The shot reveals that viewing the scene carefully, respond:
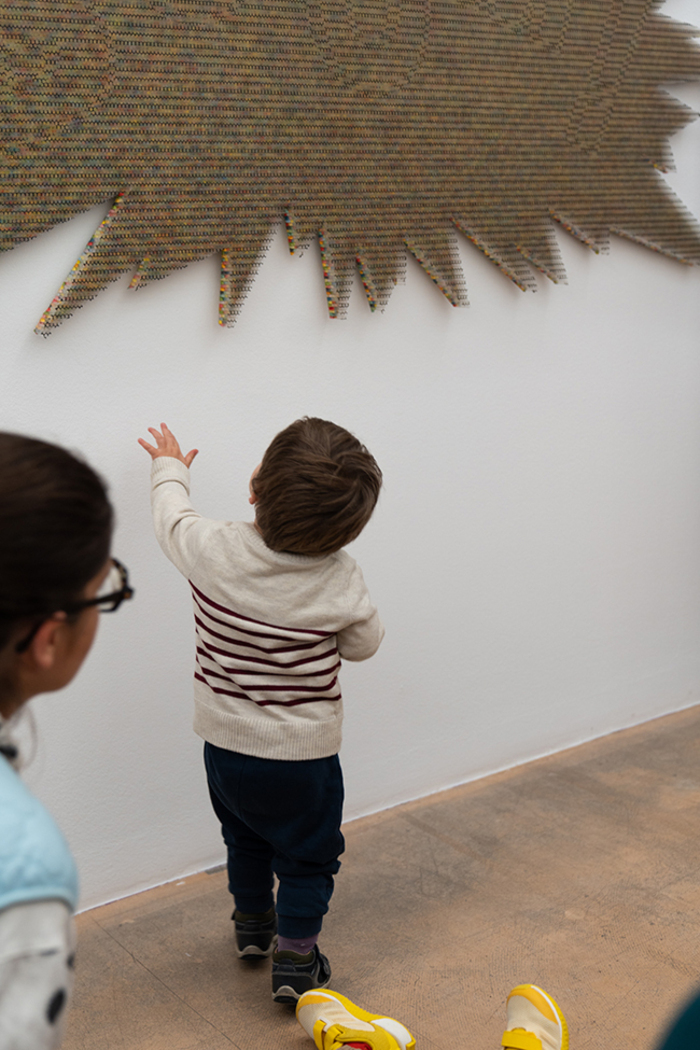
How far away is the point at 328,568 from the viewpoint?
1.50 m

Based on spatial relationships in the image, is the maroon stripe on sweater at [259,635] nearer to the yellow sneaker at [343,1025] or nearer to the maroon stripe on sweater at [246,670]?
the maroon stripe on sweater at [246,670]

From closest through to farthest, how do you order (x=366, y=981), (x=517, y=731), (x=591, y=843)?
(x=366, y=981) → (x=591, y=843) → (x=517, y=731)

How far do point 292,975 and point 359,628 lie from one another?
0.56 meters

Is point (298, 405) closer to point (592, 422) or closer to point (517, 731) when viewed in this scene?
point (592, 422)

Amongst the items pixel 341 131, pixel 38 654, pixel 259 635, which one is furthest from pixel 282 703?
pixel 341 131

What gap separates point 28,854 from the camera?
0.68 m

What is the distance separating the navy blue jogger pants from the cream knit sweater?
0.10ft

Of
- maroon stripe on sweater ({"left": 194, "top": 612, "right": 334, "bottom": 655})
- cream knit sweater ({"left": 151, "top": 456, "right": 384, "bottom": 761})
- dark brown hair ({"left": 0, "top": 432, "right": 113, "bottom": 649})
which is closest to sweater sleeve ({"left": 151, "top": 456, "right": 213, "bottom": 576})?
cream knit sweater ({"left": 151, "top": 456, "right": 384, "bottom": 761})

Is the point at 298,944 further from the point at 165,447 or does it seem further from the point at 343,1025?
the point at 165,447

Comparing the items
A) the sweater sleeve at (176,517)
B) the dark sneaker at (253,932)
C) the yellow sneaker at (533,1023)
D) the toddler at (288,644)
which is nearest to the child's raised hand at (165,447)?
the sweater sleeve at (176,517)

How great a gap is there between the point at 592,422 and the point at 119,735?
A: 140 centimetres

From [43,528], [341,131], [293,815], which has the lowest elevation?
[293,815]

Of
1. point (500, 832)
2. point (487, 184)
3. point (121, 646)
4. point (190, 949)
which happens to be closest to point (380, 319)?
point (487, 184)

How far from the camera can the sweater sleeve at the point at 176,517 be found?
1510mm
